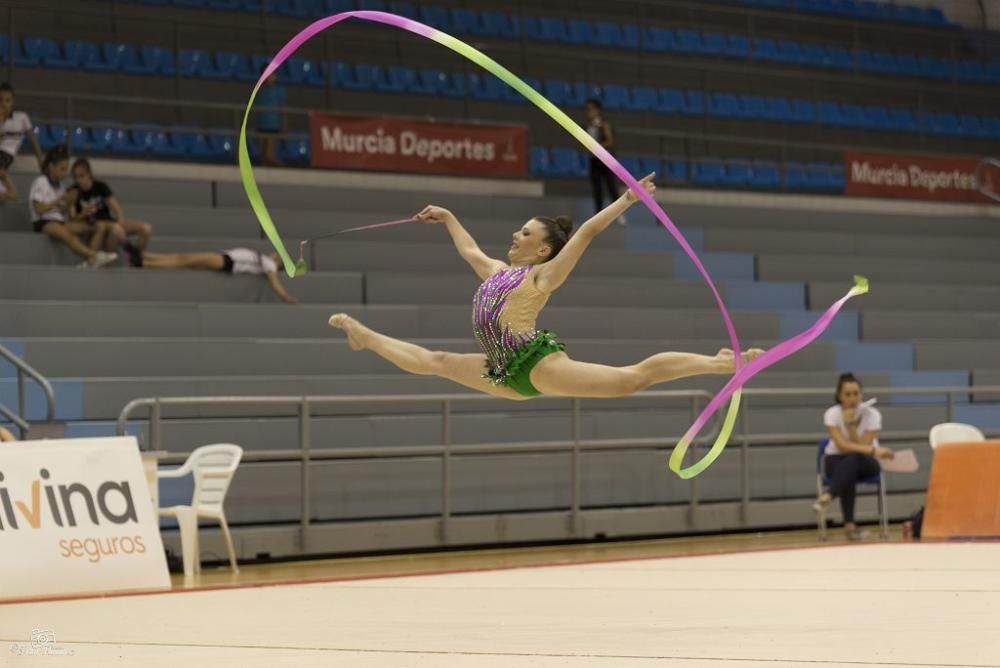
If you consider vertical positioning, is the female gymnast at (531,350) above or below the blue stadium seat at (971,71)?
below

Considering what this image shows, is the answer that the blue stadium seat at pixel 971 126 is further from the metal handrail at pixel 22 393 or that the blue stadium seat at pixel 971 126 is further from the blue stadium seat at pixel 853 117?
the metal handrail at pixel 22 393

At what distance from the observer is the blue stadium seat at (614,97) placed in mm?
17408

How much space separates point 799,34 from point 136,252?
420 inches

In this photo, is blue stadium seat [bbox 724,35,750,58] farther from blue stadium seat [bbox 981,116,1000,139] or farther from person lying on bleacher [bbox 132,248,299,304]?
person lying on bleacher [bbox 132,248,299,304]

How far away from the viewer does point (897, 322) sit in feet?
50.0

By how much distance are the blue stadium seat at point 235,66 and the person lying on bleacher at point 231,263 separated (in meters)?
3.51

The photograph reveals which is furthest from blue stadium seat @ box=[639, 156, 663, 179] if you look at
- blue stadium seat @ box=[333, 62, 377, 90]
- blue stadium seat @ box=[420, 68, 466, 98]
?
blue stadium seat @ box=[333, 62, 377, 90]

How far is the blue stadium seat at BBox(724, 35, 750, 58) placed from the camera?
1861 centimetres

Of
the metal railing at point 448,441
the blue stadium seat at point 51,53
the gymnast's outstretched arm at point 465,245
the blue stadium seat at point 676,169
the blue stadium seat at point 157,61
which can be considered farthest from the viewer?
the blue stadium seat at point 676,169

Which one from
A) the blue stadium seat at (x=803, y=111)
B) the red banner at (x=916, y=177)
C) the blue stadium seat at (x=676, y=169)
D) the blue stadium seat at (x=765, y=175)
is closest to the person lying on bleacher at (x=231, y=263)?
the blue stadium seat at (x=676, y=169)

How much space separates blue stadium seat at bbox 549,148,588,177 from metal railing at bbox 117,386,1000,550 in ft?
14.0

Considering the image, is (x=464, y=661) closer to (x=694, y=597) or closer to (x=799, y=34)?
(x=694, y=597)

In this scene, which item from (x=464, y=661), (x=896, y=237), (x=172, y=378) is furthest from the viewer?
(x=896, y=237)

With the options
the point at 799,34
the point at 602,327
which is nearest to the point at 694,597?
the point at 602,327
